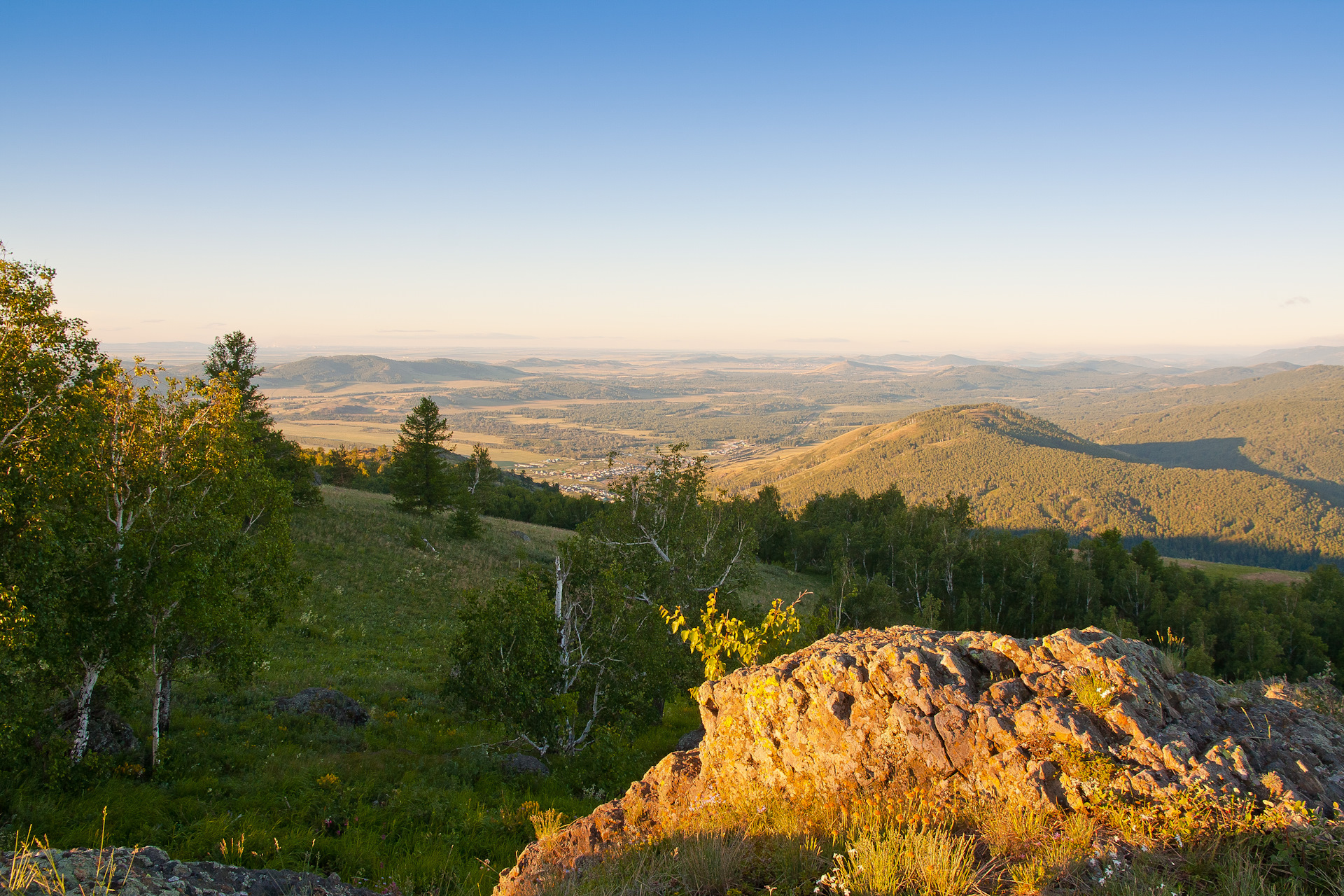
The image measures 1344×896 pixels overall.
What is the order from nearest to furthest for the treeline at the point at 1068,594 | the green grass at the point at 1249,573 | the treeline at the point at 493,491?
the treeline at the point at 1068,594
the treeline at the point at 493,491
the green grass at the point at 1249,573

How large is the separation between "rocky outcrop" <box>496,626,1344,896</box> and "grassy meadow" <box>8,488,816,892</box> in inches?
128

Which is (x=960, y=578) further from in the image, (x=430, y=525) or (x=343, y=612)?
(x=343, y=612)

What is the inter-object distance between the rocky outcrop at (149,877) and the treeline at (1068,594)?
3510 centimetres

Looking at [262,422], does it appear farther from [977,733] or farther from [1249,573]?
[1249,573]

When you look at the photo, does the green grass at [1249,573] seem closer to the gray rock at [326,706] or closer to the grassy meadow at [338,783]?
the grassy meadow at [338,783]

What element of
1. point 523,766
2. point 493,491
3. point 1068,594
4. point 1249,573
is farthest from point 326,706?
point 1249,573

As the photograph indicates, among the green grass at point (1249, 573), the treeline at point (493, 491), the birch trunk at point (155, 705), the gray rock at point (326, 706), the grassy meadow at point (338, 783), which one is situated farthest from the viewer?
the green grass at point (1249, 573)

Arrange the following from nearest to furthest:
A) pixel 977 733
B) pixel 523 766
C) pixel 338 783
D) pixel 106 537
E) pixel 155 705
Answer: pixel 977 733, pixel 106 537, pixel 155 705, pixel 338 783, pixel 523 766

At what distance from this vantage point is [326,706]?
13.8m

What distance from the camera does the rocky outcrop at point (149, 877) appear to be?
15.5 feet

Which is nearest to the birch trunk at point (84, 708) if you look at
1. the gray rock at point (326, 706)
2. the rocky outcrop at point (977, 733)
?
the gray rock at point (326, 706)

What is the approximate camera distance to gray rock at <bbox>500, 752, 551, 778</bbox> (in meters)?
11.9

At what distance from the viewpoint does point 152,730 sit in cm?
1045

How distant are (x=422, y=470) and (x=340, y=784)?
106ft
